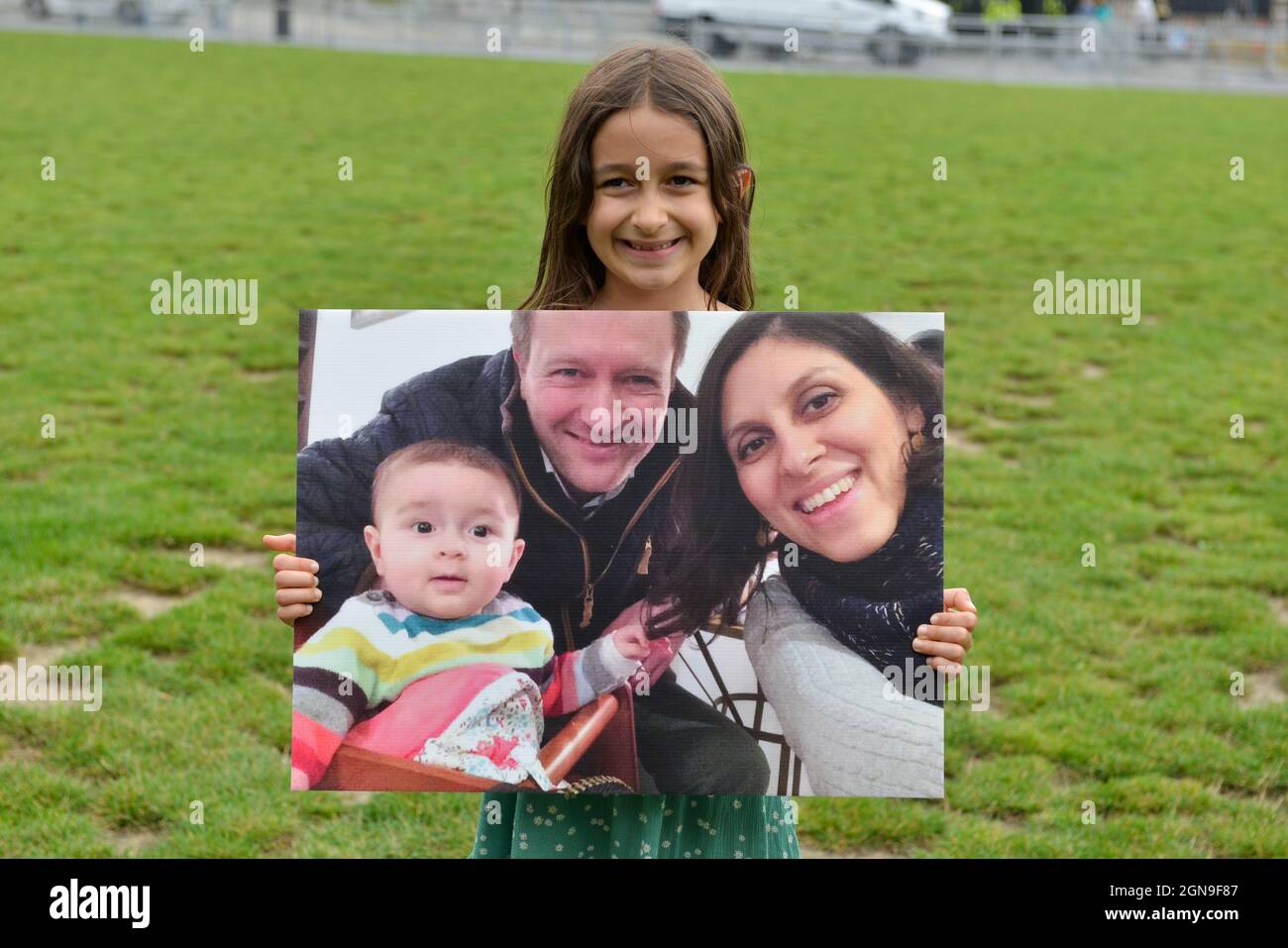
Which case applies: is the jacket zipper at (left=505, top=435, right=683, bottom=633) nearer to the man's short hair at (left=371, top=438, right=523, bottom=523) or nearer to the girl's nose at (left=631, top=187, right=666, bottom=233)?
the man's short hair at (left=371, top=438, right=523, bottom=523)

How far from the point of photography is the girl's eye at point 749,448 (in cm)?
235

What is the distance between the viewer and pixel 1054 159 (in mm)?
14859

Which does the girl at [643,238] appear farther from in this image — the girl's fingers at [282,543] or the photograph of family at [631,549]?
the photograph of family at [631,549]

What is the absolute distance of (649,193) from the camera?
2652 mm

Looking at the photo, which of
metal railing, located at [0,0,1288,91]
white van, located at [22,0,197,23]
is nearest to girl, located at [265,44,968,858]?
metal railing, located at [0,0,1288,91]

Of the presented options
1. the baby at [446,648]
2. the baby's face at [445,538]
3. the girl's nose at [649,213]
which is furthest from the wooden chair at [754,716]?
the girl's nose at [649,213]

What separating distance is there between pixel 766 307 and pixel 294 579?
21.1 feet

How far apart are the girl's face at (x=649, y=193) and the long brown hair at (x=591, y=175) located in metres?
0.03

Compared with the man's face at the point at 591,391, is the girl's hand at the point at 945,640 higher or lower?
lower

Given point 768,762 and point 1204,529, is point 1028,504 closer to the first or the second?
point 1204,529

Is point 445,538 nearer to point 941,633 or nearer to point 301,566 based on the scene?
point 301,566

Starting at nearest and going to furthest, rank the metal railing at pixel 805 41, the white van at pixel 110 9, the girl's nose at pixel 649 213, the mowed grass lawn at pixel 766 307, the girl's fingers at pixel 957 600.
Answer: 1. the girl's fingers at pixel 957 600
2. the girl's nose at pixel 649 213
3. the mowed grass lawn at pixel 766 307
4. the white van at pixel 110 9
5. the metal railing at pixel 805 41

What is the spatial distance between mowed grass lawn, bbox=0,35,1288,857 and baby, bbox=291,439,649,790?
4.79ft

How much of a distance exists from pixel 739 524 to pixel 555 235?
0.80 metres
